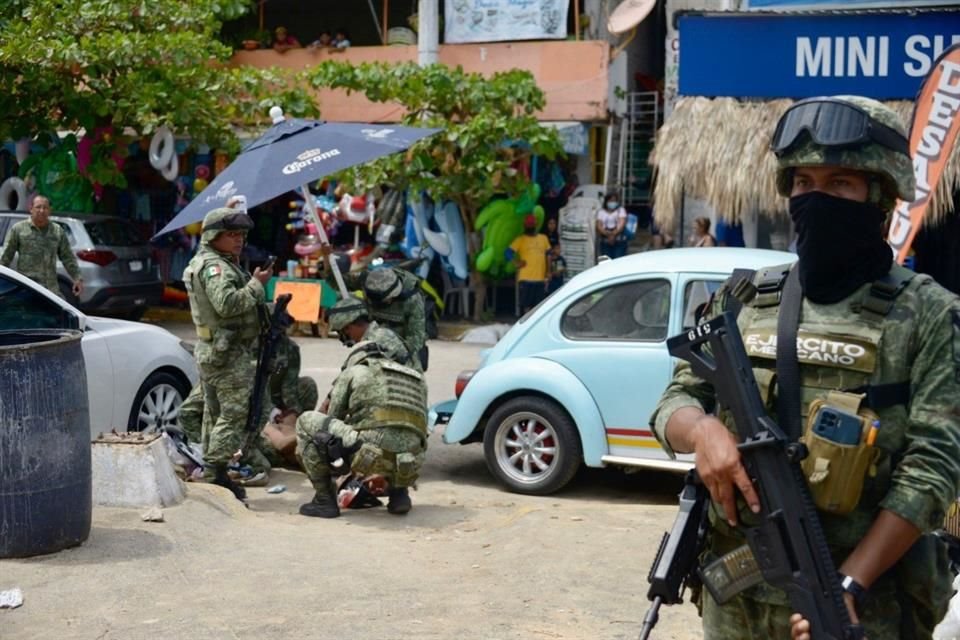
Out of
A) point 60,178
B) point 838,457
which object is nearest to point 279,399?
point 838,457

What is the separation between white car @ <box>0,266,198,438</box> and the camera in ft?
25.0

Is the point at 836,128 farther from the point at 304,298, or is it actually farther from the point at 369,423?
the point at 304,298

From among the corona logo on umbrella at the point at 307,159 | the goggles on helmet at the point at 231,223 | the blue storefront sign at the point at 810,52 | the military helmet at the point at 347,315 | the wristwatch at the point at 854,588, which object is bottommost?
the wristwatch at the point at 854,588

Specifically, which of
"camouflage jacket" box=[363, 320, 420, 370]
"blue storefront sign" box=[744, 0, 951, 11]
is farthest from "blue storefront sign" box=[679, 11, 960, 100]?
"camouflage jacket" box=[363, 320, 420, 370]

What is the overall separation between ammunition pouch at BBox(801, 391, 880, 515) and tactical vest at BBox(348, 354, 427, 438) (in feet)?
15.6

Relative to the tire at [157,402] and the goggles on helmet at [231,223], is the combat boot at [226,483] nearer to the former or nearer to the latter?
the tire at [157,402]

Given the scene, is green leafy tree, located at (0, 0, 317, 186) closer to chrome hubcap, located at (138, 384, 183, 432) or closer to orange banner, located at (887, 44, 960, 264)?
chrome hubcap, located at (138, 384, 183, 432)

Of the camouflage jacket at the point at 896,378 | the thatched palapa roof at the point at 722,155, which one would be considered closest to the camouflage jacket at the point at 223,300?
the thatched palapa roof at the point at 722,155

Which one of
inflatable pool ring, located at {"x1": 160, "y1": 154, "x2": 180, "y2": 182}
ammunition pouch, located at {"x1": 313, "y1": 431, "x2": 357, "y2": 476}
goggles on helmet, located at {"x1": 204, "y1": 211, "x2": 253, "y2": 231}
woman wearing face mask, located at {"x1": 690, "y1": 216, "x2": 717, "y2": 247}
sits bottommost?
ammunition pouch, located at {"x1": 313, "y1": 431, "x2": 357, "y2": 476}

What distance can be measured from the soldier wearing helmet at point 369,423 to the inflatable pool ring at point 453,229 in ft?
32.6

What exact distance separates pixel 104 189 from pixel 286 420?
522 inches

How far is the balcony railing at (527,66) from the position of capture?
18.4 meters

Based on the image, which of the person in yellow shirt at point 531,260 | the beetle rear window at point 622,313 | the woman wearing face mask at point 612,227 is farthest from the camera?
the woman wearing face mask at point 612,227

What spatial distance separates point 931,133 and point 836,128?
4815 millimetres
